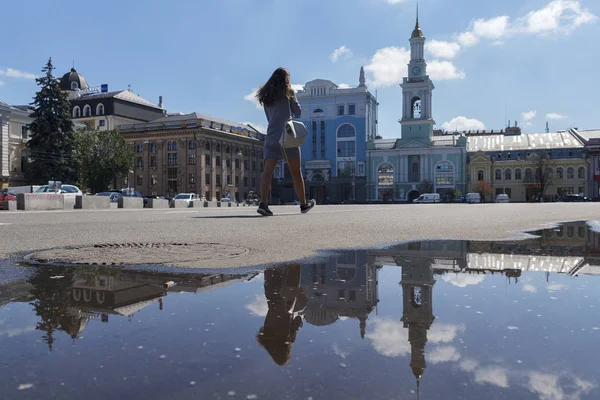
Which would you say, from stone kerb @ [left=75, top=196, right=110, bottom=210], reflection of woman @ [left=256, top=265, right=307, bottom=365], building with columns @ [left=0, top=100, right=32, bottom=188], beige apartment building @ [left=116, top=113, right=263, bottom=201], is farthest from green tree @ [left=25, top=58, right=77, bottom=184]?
reflection of woman @ [left=256, top=265, right=307, bottom=365]

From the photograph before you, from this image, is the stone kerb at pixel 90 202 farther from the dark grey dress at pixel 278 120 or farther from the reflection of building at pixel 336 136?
the reflection of building at pixel 336 136

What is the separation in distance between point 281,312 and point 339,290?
527 millimetres

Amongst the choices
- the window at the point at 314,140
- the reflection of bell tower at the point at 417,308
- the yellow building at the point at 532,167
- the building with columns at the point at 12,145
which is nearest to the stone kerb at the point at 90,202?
the reflection of bell tower at the point at 417,308

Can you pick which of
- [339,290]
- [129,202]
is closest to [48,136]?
[129,202]

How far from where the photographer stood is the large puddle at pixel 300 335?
1284 mm

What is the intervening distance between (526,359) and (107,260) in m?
2.85

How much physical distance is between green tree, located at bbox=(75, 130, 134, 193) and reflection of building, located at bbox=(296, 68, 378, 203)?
1197 inches

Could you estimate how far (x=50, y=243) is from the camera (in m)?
4.80

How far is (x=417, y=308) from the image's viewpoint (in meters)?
2.14

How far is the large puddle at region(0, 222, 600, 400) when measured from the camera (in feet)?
4.21

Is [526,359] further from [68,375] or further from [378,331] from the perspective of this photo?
[68,375]

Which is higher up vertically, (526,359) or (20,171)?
(20,171)

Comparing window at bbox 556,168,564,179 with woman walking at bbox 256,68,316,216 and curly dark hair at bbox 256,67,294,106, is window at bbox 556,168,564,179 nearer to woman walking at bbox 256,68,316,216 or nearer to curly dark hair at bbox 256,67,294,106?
woman walking at bbox 256,68,316,216

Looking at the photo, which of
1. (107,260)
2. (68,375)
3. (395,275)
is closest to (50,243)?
(107,260)
